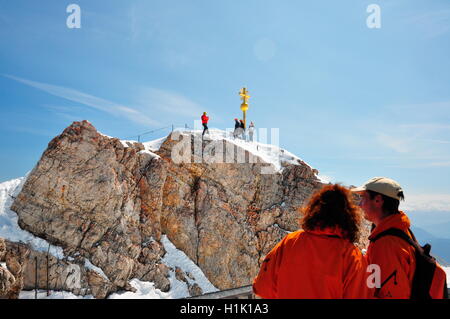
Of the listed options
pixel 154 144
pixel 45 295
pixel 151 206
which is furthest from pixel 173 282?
pixel 154 144

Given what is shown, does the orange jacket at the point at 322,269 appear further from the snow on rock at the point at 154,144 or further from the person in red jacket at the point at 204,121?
the person in red jacket at the point at 204,121

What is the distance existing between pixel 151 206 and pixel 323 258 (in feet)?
67.6

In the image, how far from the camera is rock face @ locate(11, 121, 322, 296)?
17359 millimetres

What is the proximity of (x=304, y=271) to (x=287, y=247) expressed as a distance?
218mm

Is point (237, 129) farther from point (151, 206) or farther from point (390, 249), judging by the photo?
Answer: point (390, 249)

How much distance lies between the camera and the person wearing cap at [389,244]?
2219 mm

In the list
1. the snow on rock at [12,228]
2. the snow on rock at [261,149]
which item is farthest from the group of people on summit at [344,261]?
the snow on rock at [261,149]

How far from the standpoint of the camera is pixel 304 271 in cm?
216

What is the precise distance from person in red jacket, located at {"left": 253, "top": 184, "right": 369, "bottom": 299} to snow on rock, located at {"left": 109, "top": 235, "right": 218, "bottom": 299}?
54.3 feet

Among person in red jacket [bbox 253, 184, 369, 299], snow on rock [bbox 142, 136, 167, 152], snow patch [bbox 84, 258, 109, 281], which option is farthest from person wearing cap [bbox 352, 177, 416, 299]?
snow on rock [bbox 142, 136, 167, 152]

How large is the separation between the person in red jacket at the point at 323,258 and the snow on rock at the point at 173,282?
16.5 metres
